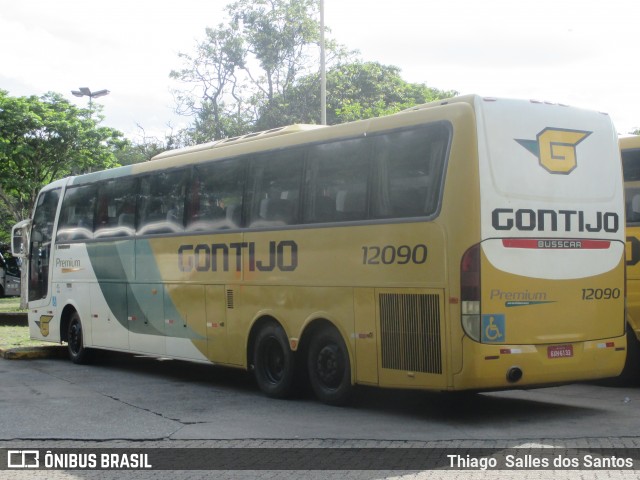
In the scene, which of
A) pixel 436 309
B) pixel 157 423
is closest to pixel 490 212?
pixel 436 309

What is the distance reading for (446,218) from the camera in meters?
10.1

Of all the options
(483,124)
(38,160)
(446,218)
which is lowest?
(446,218)

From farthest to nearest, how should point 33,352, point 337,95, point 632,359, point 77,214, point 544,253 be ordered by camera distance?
1. point 337,95
2. point 33,352
3. point 77,214
4. point 632,359
5. point 544,253

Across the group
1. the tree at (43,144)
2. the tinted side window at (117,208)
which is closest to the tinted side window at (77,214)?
the tinted side window at (117,208)

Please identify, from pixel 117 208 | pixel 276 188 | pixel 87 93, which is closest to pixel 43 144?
pixel 87 93

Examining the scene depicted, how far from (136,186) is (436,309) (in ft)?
24.1

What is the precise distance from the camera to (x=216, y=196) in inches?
546

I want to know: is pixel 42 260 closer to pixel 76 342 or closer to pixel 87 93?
pixel 76 342

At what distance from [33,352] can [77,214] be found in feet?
9.25

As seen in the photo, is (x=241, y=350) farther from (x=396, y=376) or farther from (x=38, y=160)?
(x=38, y=160)

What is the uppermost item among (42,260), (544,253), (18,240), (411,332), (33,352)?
(18,240)

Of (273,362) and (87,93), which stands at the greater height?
(87,93)

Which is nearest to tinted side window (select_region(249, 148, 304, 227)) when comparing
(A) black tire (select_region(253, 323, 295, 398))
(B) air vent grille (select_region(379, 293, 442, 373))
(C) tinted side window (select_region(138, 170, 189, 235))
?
(A) black tire (select_region(253, 323, 295, 398))

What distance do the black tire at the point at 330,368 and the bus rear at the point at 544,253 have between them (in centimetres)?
187
